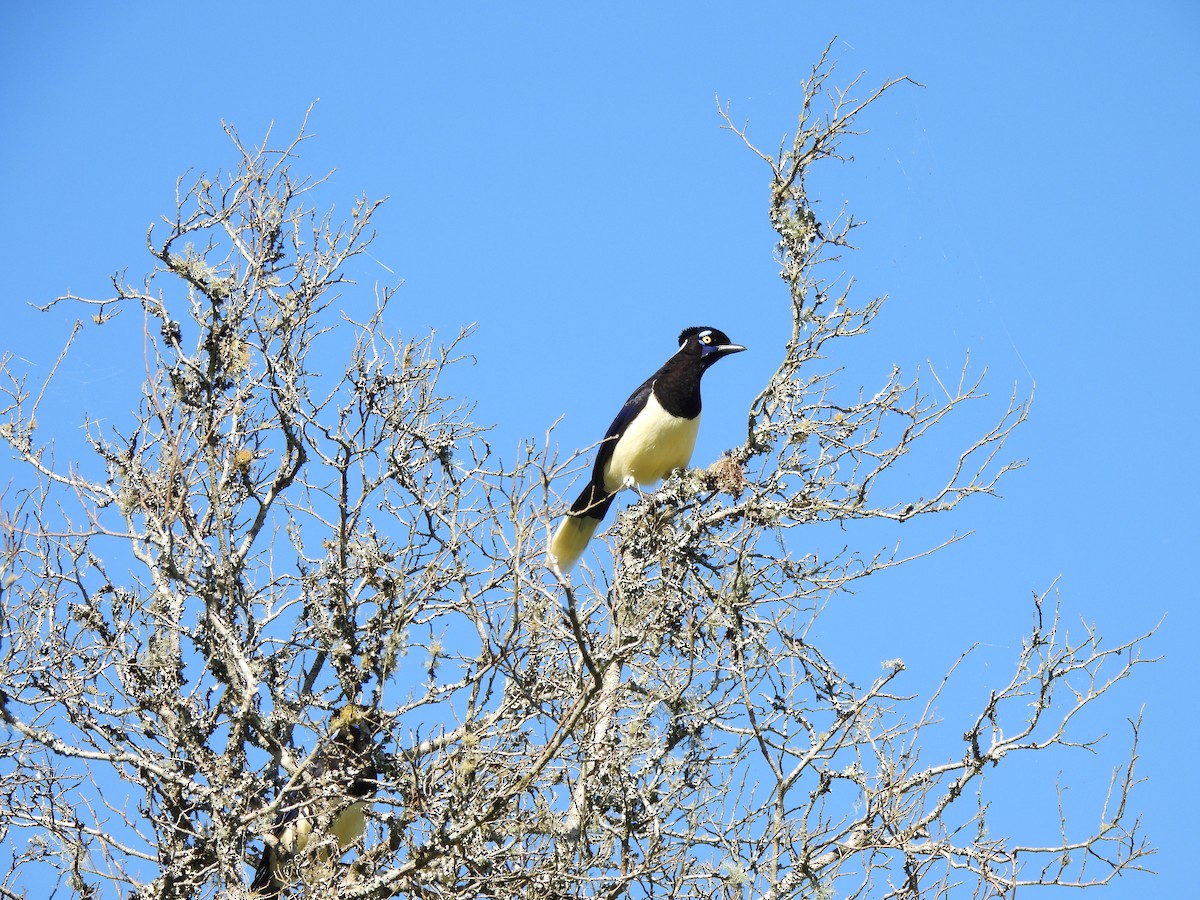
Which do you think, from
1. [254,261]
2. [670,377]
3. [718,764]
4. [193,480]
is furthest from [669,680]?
[670,377]

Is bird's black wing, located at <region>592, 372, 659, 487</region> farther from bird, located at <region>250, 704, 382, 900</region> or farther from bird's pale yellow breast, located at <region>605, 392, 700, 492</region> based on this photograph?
bird, located at <region>250, 704, 382, 900</region>

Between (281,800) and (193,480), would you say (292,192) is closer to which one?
(193,480)

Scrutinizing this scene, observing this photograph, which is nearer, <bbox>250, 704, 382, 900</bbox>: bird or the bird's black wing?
<bbox>250, 704, 382, 900</bbox>: bird

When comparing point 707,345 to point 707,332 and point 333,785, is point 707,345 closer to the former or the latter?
point 707,332

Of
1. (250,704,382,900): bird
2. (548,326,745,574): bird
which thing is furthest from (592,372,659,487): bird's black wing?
(250,704,382,900): bird

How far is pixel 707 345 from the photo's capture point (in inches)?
309

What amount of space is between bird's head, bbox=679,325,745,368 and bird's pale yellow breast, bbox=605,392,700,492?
0.37 m

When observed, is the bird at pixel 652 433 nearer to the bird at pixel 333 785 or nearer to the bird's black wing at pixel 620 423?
the bird's black wing at pixel 620 423

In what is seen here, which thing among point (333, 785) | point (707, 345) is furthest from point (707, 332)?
point (333, 785)

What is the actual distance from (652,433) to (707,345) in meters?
0.66

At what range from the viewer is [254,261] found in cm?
549

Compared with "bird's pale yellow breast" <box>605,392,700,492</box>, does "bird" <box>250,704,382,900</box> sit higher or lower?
lower

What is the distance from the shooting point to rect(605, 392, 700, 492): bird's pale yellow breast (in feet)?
25.0

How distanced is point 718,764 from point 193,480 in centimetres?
230
